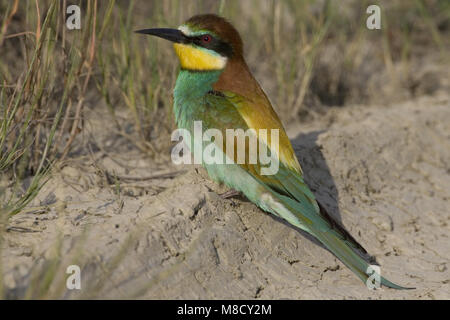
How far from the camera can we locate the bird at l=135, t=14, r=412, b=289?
2.40m

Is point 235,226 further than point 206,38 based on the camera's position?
No

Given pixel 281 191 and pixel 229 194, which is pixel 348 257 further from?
pixel 229 194

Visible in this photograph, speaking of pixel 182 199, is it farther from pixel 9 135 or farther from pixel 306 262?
pixel 9 135

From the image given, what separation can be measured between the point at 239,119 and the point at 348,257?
0.74 m

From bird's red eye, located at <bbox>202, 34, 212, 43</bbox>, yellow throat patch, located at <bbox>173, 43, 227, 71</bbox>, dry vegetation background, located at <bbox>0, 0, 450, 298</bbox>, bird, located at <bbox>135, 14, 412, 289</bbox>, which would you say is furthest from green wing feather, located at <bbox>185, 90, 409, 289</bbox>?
dry vegetation background, located at <bbox>0, 0, 450, 298</bbox>

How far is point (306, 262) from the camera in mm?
2502

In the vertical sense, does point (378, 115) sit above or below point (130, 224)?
above

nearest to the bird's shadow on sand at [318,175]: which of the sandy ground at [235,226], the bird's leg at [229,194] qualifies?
the sandy ground at [235,226]

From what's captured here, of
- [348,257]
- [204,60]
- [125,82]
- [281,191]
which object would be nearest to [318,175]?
[281,191]

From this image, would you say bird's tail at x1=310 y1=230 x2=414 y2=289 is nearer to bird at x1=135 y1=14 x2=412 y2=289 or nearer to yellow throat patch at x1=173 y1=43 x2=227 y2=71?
bird at x1=135 y1=14 x2=412 y2=289

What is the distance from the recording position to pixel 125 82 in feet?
10.4
